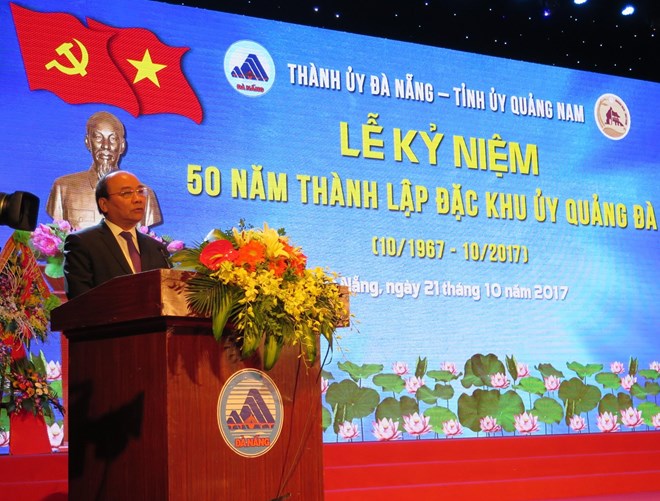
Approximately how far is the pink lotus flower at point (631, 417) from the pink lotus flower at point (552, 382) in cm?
64

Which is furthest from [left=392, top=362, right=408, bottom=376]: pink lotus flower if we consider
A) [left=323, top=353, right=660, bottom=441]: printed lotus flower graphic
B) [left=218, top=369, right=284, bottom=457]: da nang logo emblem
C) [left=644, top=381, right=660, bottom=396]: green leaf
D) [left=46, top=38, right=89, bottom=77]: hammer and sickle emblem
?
[left=218, top=369, right=284, bottom=457]: da nang logo emblem

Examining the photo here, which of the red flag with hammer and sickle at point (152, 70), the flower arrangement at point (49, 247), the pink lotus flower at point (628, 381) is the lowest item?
the pink lotus flower at point (628, 381)

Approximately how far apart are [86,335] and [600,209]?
5095 mm

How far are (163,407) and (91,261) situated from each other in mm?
675

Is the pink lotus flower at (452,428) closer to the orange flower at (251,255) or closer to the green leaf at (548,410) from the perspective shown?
the green leaf at (548,410)

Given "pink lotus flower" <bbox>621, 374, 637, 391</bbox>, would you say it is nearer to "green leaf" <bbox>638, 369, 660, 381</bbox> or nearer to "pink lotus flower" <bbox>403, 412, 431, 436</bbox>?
"green leaf" <bbox>638, 369, 660, 381</bbox>

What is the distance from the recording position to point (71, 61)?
4.78 metres

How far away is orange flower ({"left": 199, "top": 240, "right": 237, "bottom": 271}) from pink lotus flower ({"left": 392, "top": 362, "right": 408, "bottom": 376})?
3.62m

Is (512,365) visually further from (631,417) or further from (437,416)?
(631,417)

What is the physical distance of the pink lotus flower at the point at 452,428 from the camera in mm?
5586

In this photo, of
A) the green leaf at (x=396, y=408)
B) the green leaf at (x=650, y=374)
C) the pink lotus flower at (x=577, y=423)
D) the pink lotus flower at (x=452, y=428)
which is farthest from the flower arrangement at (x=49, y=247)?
the green leaf at (x=650, y=374)

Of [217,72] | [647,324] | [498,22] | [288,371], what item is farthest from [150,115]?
[647,324]

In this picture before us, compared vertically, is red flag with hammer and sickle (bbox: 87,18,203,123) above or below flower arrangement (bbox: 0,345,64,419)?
above

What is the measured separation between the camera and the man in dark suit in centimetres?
232
